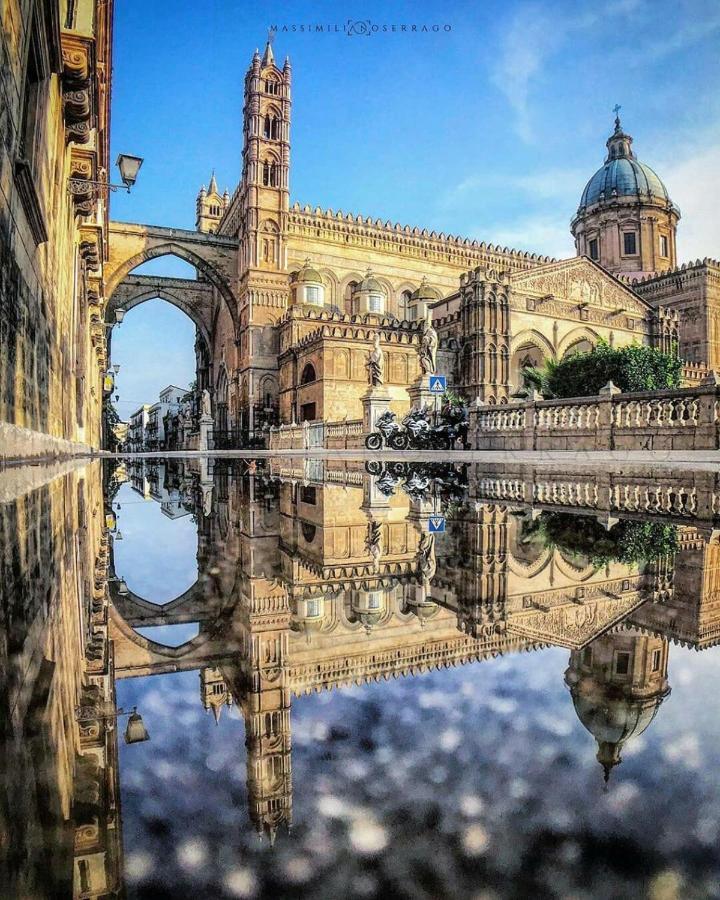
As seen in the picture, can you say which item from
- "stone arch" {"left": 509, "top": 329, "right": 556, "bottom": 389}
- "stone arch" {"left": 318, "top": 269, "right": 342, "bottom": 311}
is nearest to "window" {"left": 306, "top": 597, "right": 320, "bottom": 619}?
"stone arch" {"left": 509, "top": 329, "right": 556, "bottom": 389}

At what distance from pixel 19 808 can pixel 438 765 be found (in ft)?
1.78

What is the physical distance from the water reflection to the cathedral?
2398 centimetres

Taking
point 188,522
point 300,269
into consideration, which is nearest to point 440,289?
point 300,269

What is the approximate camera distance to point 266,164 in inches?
1287

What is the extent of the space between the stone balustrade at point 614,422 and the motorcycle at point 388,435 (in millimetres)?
2334

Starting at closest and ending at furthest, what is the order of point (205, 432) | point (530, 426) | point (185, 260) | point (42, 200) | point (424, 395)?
point (42, 200), point (530, 426), point (424, 395), point (205, 432), point (185, 260)

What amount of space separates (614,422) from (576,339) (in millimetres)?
22012

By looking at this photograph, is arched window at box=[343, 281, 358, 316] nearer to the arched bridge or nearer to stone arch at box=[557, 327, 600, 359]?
the arched bridge

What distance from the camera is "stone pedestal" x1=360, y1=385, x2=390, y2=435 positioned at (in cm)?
1984

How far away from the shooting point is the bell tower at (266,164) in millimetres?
31891

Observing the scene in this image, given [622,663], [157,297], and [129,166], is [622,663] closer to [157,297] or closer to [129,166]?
[129,166]

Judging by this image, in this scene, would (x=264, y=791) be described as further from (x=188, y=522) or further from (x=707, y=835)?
(x=188, y=522)

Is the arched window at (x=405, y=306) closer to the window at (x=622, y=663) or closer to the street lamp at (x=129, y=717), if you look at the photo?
the window at (x=622, y=663)

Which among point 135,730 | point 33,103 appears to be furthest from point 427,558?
point 33,103
